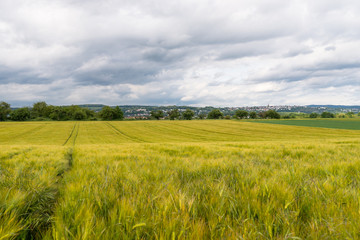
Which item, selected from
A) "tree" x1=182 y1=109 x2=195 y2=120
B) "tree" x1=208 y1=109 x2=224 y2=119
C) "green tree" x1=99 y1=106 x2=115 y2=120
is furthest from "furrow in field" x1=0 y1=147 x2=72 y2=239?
"tree" x1=208 y1=109 x2=224 y2=119

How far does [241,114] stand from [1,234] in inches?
7693

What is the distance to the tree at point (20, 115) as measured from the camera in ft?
466

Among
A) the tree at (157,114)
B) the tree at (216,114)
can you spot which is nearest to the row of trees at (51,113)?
the tree at (157,114)

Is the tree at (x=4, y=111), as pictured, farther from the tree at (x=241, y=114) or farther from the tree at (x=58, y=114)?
the tree at (x=241, y=114)

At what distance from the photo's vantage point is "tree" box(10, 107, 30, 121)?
142 m

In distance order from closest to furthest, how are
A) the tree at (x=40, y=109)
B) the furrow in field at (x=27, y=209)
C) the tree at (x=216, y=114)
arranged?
the furrow in field at (x=27, y=209) → the tree at (x=40, y=109) → the tree at (x=216, y=114)

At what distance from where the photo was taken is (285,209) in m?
1.49

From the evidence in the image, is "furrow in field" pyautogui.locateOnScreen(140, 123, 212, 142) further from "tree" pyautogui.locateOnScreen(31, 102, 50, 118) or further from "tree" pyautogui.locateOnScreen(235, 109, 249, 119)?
"tree" pyautogui.locateOnScreen(31, 102, 50, 118)

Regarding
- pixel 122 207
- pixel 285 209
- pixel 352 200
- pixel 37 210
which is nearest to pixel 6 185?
pixel 37 210

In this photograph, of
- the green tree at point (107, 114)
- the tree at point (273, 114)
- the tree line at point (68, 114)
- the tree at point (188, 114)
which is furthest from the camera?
the tree at point (188, 114)

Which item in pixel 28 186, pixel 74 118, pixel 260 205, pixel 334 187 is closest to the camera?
pixel 260 205

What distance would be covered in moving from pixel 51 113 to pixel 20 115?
2175 centimetres

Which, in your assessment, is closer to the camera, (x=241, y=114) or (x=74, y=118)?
(x=74, y=118)

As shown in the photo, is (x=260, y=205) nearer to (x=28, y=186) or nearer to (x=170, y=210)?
(x=170, y=210)
